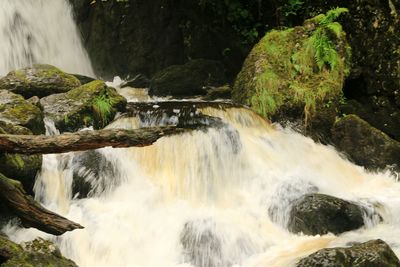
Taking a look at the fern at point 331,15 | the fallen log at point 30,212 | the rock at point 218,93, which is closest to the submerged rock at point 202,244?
the fallen log at point 30,212

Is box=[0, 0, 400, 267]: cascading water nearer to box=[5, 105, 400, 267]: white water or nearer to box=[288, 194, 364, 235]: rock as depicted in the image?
box=[5, 105, 400, 267]: white water

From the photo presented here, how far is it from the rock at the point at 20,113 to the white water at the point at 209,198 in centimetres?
60

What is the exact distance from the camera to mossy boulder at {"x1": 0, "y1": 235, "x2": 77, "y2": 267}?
15.1 feet

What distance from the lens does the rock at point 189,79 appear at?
10688 mm

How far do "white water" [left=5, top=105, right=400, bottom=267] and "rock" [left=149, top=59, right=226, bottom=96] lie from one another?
2.27m

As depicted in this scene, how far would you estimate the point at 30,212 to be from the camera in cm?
518

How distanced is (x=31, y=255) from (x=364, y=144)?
6068mm

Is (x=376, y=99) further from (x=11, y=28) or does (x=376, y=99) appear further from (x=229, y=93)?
(x=11, y=28)

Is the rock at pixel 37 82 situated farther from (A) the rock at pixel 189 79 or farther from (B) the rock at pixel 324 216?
(B) the rock at pixel 324 216

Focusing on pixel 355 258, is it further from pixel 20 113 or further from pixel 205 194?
pixel 20 113

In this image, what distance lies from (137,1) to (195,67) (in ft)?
8.80

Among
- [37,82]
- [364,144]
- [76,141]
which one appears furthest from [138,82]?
[76,141]

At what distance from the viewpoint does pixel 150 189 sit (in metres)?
6.93

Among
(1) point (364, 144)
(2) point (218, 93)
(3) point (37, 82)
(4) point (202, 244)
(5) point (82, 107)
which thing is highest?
(3) point (37, 82)
